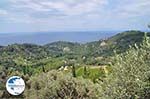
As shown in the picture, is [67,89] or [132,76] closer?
[132,76]

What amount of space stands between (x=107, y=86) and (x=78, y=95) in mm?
23743

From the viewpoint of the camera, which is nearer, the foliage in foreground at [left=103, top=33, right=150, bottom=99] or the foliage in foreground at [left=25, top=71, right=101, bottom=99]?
the foliage in foreground at [left=103, top=33, right=150, bottom=99]

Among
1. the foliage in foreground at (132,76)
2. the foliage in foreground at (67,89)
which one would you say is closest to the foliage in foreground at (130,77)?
the foliage in foreground at (132,76)

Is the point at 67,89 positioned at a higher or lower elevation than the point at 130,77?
Answer: lower

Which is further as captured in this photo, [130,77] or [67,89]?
[67,89]

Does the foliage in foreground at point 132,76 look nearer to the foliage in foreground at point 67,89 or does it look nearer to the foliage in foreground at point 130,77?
the foliage in foreground at point 130,77

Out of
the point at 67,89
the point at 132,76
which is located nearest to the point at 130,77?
the point at 132,76

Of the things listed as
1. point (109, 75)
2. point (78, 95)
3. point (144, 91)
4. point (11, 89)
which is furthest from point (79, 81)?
point (144, 91)

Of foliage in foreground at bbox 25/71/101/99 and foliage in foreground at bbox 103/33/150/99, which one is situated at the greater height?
foliage in foreground at bbox 103/33/150/99

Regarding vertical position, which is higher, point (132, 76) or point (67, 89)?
point (132, 76)

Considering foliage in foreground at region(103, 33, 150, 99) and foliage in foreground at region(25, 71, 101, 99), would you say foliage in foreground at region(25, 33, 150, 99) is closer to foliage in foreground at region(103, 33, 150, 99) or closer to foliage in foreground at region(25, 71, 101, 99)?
foliage in foreground at region(103, 33, 150, 99)

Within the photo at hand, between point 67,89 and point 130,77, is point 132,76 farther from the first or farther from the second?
point 67,89

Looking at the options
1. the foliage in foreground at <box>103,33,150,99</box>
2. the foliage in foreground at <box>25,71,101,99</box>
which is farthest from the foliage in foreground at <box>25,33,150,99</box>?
the foliage in foreground at <box>25,71,101,99</box>

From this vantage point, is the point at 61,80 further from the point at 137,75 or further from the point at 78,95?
the point at 137,75
